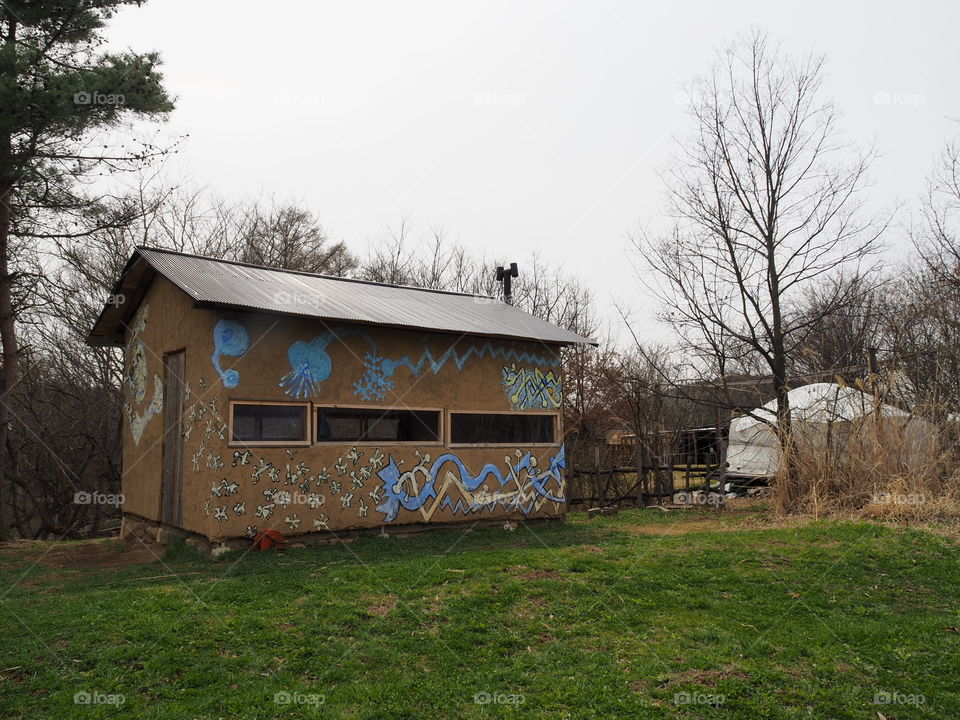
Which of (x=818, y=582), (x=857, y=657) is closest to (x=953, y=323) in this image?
(x=818, y=582)

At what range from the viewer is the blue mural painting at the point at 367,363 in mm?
10906

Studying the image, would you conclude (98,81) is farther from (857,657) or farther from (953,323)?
(953,323)

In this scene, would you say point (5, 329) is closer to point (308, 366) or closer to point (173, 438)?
point (173, 438)

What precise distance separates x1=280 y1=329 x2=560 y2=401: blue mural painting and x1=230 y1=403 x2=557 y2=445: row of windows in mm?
299

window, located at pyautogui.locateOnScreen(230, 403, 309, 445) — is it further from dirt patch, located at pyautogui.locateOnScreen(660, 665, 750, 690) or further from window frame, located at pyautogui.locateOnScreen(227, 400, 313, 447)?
dirt patch, located at pyautogui.locateOnScreen(660, 665, 750, 690)

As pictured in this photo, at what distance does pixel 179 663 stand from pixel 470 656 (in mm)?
2473

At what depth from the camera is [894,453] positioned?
39.8 ft

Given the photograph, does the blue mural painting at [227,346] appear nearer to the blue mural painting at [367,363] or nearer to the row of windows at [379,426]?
the row of windows at [379,426]
